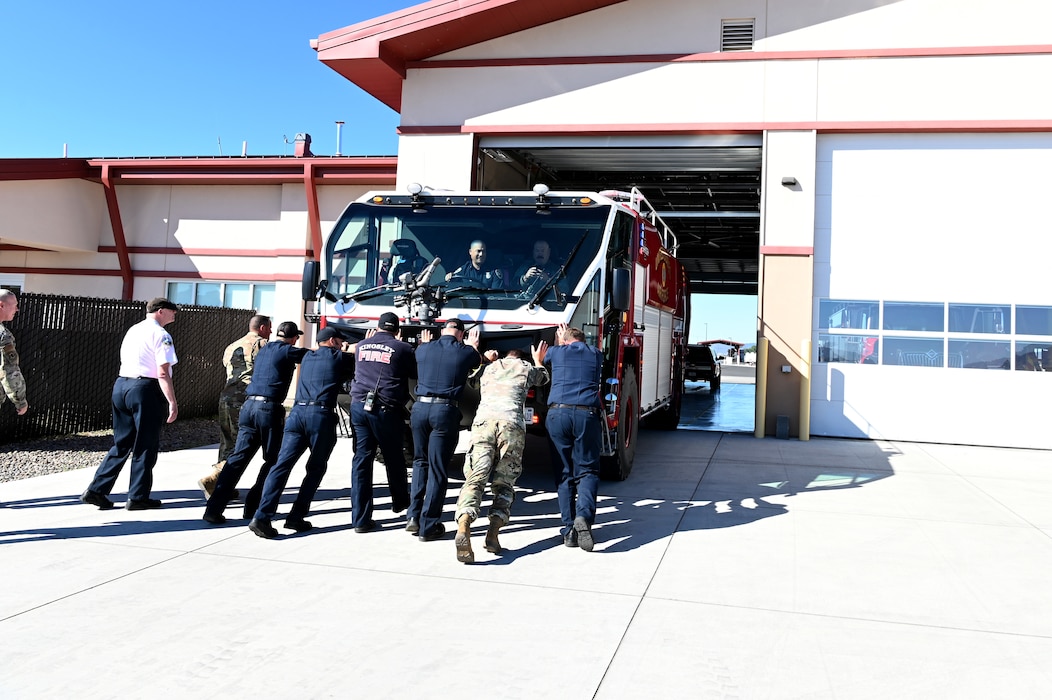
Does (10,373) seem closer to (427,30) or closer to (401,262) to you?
(401,262)

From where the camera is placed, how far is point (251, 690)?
3.53m

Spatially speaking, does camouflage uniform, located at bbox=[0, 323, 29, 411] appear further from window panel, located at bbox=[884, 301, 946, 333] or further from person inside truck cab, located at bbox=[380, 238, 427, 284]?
window panel, located at bbox=[884, 301, 946, 333]

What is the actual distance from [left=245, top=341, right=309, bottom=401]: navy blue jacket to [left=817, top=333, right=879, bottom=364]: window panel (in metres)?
9.48

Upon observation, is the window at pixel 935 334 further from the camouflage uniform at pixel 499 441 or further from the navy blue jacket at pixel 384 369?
the navy blue jacket at pixel 384 369

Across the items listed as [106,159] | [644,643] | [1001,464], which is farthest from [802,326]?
[106,159]

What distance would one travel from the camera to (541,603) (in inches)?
190

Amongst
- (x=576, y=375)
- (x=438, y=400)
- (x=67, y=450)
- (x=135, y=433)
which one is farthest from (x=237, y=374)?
(x=67, y=450)

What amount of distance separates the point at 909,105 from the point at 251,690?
1320cm

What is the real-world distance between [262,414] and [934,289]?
11.0 meters

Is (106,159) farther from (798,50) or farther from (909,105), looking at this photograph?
(909,105)

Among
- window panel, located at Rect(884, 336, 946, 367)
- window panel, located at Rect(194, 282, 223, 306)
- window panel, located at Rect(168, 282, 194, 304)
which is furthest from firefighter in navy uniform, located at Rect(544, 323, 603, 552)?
window panel, located at Rect(168, 282, 194, 304)

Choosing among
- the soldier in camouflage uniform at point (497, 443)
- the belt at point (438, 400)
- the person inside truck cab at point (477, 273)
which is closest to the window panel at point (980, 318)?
the person inside truck cab at point (477, 273)

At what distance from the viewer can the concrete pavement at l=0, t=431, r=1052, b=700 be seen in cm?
375

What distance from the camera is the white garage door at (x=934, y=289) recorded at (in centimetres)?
1274
